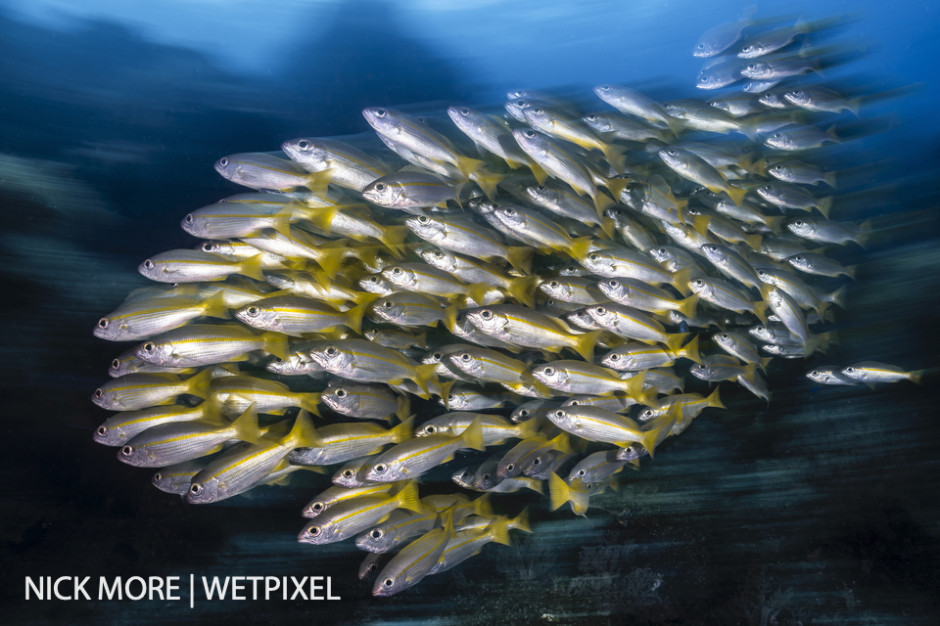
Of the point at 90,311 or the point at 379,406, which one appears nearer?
the point at 379,406

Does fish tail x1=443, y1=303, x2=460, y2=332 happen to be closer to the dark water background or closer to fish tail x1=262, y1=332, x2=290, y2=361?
fish tail x1=262, y1=332, x2=290, y2=361

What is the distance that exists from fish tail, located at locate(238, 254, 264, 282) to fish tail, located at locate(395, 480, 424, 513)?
77.7 inches

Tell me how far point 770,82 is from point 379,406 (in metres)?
4.94

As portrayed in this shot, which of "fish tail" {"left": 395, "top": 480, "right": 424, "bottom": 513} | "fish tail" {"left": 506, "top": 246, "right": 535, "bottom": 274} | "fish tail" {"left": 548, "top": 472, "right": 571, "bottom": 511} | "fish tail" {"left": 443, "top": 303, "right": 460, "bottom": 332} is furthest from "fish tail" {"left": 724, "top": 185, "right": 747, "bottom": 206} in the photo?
"fish tail" {"left": 395, "top": 480, "right": 424, "bottom": 513}

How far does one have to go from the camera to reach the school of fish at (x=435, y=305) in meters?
3.37

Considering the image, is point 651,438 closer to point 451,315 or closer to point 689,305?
point 689,305

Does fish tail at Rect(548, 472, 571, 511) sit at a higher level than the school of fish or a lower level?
lower

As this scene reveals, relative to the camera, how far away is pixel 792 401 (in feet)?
23.4

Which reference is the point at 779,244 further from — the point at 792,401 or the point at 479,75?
the point at 479,75

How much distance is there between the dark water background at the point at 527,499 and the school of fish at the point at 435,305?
3.03m

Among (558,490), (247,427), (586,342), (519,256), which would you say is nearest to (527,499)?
(558,490)

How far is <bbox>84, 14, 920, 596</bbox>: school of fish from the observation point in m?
3.37

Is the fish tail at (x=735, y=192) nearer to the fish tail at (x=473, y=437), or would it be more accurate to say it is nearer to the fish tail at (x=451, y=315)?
the fish tail at (x=451, y=315)

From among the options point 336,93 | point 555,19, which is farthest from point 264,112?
point 555,19
